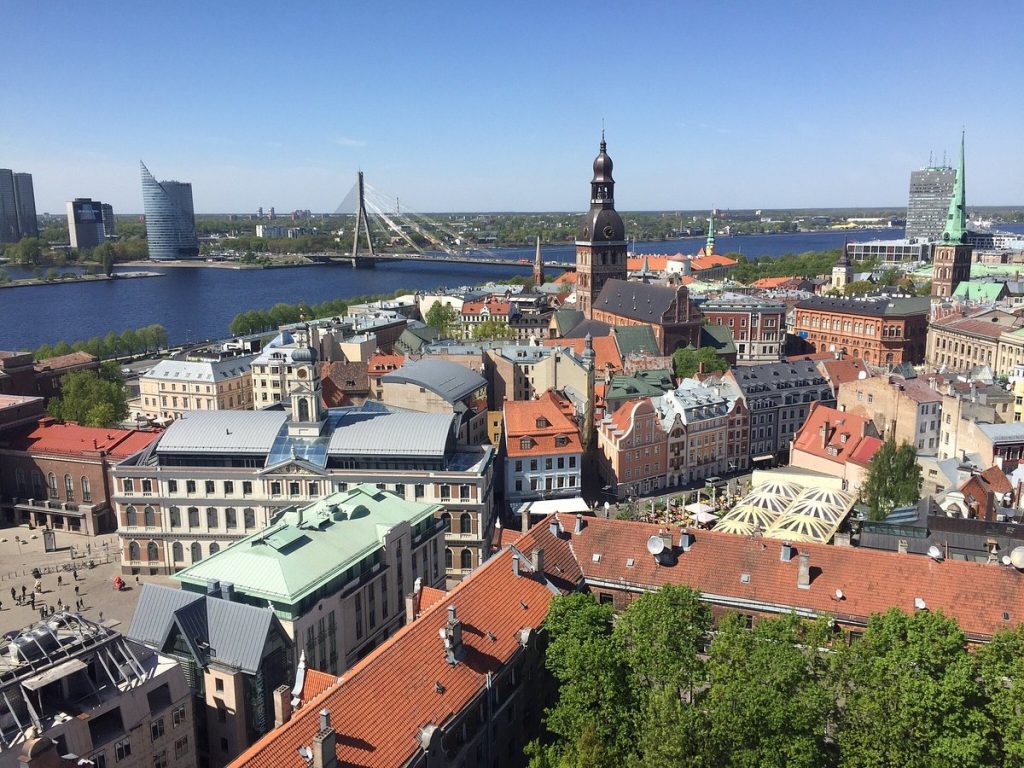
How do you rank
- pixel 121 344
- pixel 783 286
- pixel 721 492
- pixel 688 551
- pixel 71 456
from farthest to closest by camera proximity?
1. pixel 783 286
2. pixel 121 344
3. pixel 721 492
4. pixel 71 456
5. pixel 688 551

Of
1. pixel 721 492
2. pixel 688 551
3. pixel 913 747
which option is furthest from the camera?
pixel 721 492

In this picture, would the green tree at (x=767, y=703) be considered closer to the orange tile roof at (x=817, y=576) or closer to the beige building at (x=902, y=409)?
the orange tile roof at (x=817, y=576)

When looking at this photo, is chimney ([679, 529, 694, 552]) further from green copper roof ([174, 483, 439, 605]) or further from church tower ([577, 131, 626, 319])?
church tower ([577, 131, 626, 319])

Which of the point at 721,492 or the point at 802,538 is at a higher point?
the point at 802,538

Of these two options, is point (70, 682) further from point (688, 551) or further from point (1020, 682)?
point (1020, 682)

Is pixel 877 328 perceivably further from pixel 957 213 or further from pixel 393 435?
pixel 393 435

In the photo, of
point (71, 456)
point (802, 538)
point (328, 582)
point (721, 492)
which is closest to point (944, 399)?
point (721, 492)

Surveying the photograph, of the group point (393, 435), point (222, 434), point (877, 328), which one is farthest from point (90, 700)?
point (877, 328)

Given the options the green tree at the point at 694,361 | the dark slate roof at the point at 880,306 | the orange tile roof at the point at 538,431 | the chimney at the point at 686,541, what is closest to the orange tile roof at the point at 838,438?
the orange tile roof at the point at 538,431
